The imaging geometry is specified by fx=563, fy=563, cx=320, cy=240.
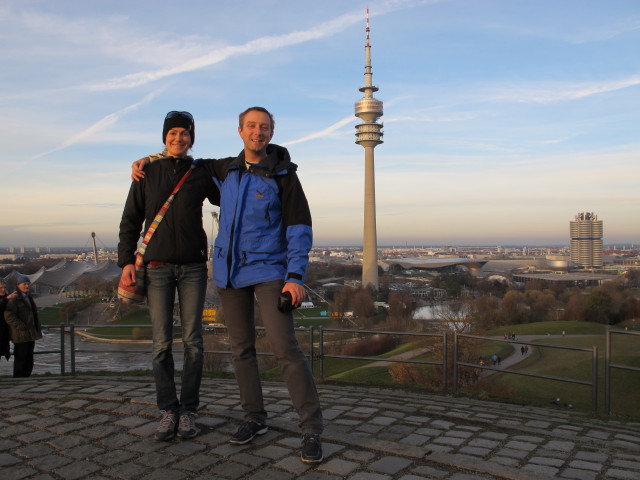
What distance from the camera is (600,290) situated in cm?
4400

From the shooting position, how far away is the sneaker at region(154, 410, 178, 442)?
3.23 m

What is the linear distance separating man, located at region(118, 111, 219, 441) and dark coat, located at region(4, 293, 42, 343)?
4.19 metres

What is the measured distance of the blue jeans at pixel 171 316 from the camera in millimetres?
3283

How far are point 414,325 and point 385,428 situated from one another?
3370cm

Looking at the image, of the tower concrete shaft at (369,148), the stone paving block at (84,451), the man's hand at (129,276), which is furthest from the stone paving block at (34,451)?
the tower concrete shaft at (369,148)

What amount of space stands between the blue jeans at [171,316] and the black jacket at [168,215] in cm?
9

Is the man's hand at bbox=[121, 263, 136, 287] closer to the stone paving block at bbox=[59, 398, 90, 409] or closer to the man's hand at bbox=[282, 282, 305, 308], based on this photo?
the man's hand at bbox=[282, 282, 305, 308]

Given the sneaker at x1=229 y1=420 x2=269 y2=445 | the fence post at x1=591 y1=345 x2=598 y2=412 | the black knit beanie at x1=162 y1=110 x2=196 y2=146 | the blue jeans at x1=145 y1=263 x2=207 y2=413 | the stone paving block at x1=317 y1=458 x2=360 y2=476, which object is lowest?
the fence post at x1=591 y1=345 x2=598 y2=412

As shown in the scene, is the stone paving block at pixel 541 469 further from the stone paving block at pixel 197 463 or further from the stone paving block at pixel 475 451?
the stone paving block at pixel 197 463

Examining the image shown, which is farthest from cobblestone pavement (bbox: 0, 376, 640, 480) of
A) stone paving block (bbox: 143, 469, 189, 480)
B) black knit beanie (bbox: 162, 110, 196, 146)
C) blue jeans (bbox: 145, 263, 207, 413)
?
black knit beanie (bbox: 162, 110, 196, 146)

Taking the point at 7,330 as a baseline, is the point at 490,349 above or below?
below

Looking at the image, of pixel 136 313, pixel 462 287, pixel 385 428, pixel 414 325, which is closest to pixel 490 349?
pixel 414 325

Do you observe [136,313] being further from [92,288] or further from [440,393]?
[440,393]

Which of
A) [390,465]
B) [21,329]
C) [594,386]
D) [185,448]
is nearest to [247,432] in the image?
[185,448]
